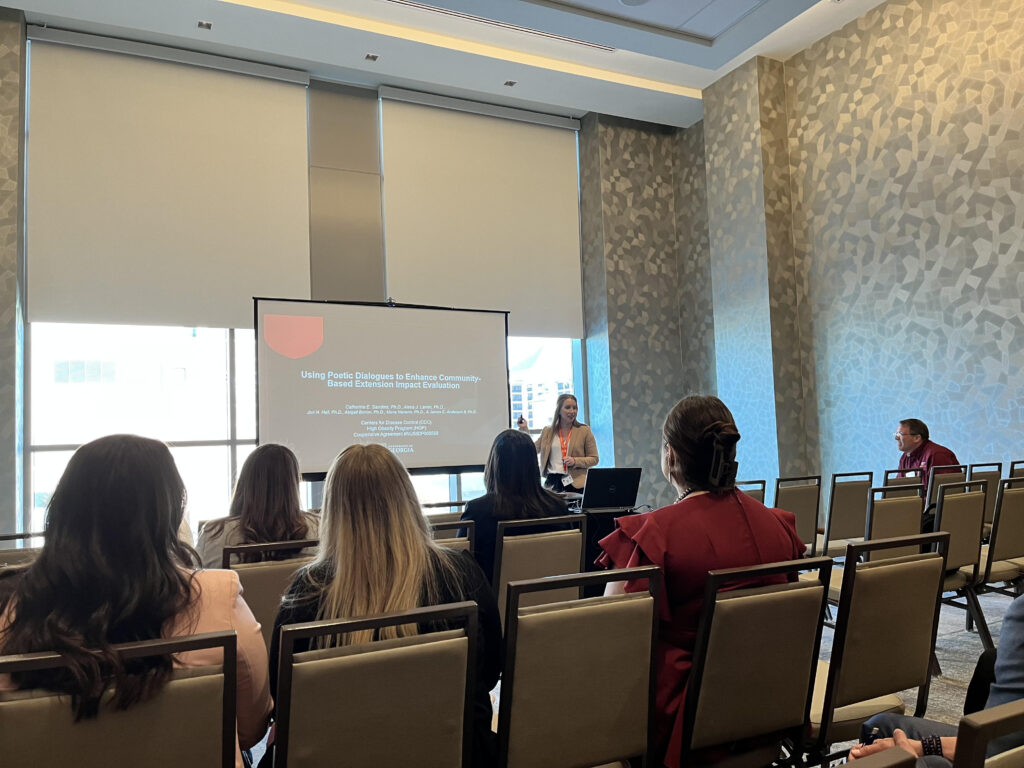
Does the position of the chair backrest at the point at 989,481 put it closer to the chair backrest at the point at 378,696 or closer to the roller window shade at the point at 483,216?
the chair backrest at the point at 378,696

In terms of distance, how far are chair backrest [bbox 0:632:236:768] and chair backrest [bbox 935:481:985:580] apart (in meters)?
2.94

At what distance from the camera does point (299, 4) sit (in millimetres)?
5789

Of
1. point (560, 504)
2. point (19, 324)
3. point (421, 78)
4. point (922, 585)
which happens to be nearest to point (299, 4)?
point (421, 78)

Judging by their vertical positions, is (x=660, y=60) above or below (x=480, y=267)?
above

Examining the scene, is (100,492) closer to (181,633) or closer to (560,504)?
(181,633)

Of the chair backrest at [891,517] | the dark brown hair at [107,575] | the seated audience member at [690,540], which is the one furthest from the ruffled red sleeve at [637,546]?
the chair backrest at [891,517]

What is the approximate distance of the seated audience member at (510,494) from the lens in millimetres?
2955

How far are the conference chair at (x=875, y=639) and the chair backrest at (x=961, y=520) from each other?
1375mm

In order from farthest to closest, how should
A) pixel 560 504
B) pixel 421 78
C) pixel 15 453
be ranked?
pixel 421 78 < pixel 15 453 < pixel 560 504

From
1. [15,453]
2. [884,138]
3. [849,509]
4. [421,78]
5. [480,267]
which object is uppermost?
[421,78]

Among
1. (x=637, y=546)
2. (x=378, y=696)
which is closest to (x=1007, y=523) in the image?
(x=637, y=546)

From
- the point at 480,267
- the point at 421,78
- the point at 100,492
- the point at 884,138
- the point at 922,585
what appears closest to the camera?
the point at 100,492

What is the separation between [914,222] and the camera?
6031 millimetres

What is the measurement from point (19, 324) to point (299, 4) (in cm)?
338
